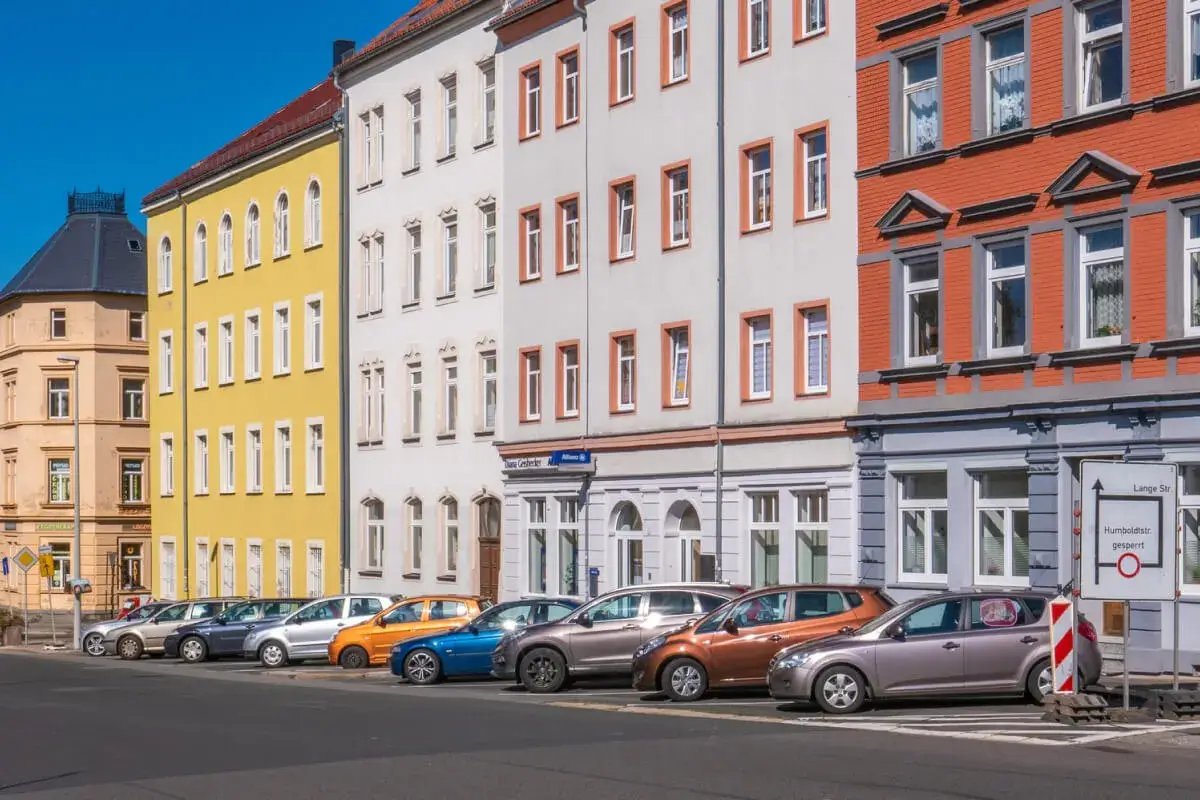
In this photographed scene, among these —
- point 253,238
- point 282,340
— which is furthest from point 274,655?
point 253,238

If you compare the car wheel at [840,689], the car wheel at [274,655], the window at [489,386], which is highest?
the window at [489,386]

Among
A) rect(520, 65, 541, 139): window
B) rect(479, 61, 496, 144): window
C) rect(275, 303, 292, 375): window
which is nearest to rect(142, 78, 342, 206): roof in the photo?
rect(275, 303, 292, 375): window

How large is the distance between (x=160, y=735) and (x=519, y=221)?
2486cm

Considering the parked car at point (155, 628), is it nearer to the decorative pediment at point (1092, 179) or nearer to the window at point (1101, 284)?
the window at point (1101, 284)

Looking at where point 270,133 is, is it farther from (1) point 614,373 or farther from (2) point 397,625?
(2) point 397,625

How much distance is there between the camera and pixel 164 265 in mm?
66250

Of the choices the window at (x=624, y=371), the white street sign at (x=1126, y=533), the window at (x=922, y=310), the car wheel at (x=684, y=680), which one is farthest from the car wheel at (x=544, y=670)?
the window at (x=624, y=371)

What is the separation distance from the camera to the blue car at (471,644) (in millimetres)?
31984

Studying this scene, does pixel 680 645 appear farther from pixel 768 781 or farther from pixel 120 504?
pixel 120 504

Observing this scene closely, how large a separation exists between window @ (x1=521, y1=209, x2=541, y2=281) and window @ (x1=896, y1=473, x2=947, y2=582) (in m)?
13.9

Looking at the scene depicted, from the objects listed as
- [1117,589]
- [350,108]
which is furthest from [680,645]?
[350,108]

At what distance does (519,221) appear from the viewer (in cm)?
4478

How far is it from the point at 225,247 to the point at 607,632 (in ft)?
116

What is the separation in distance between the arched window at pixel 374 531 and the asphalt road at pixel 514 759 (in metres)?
25.6
